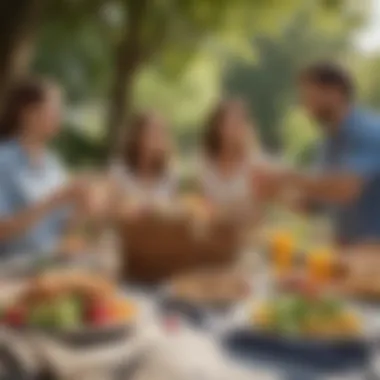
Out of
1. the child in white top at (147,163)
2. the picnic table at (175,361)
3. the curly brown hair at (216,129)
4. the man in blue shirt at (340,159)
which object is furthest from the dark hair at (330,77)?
the picnic table at (175,361)

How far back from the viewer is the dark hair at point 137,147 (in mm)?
1318

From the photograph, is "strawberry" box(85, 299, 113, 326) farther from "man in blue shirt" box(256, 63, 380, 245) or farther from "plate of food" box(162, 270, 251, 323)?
"man in blue shirt" box(256, 63, 380, 245)

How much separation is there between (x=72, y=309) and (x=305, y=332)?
308 millimetres

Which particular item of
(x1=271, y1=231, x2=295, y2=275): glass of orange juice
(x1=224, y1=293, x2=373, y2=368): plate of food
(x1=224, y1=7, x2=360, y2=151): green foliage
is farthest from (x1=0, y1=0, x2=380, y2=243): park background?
(x1=224, y1=293, x2=373, y2=368): plate of food

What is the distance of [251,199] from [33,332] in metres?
0.35

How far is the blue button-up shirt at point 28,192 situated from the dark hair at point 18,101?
0.02m

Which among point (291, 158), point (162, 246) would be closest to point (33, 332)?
point (162, 246)

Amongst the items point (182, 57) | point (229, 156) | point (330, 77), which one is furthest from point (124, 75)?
point (330, 77)

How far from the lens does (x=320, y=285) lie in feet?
4.14

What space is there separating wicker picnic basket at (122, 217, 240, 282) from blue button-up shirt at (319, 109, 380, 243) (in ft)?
0.52

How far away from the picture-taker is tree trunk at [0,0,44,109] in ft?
4.38

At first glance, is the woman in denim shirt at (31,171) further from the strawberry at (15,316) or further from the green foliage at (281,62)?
the green foliage at (281,62)

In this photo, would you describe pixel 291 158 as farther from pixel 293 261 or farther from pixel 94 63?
pixel 94 63

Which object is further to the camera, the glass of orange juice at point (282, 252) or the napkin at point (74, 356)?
the glass of orange juice at point (282, 252)
